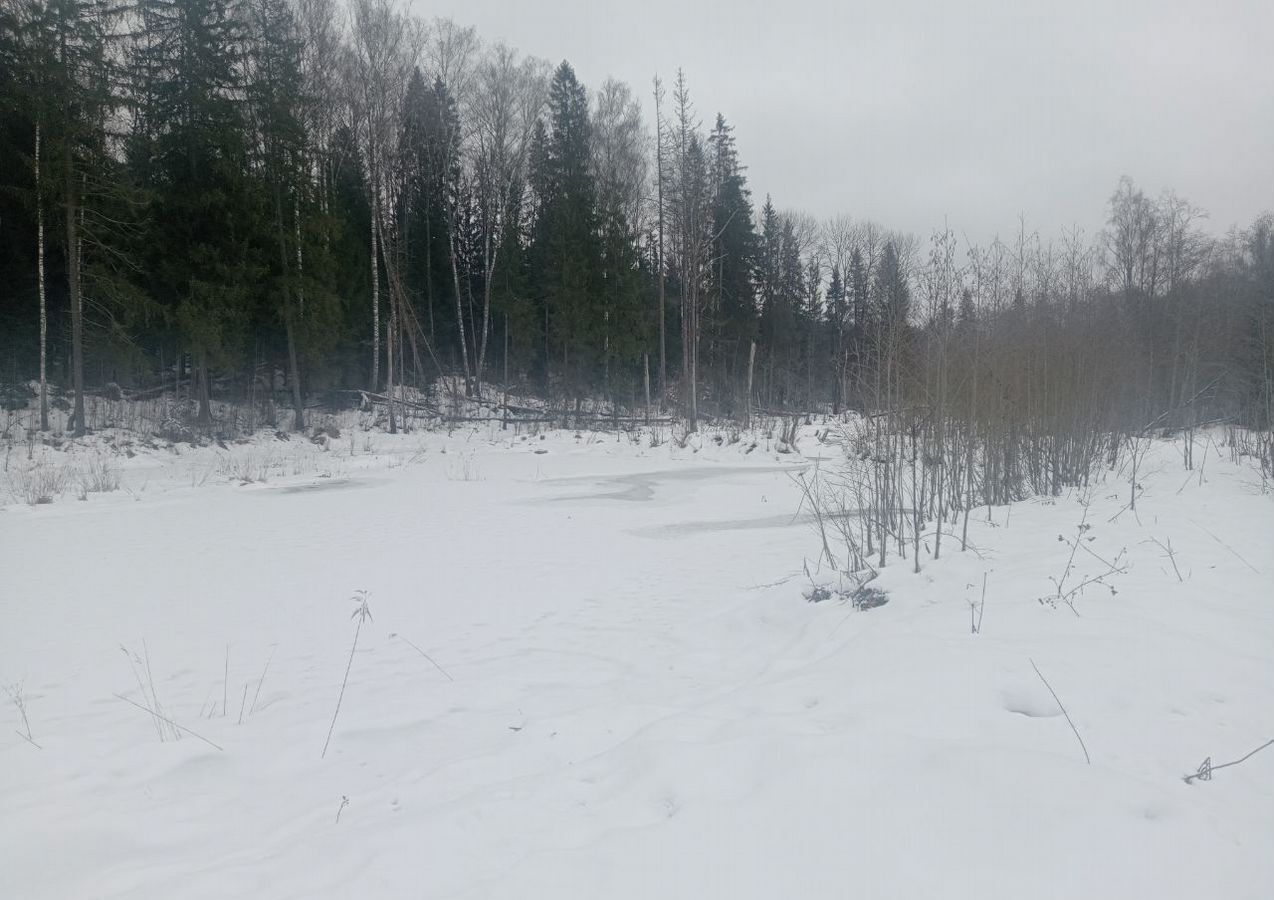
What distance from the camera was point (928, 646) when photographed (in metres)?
4.06

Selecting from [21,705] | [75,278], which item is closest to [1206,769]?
[21,705]

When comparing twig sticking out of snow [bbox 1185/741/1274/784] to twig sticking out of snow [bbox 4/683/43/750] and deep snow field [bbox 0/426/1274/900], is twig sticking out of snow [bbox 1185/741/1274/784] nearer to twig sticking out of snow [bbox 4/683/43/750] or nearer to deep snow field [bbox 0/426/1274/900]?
deep snow field [bbox 0/426/1274/900]

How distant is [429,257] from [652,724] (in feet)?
103

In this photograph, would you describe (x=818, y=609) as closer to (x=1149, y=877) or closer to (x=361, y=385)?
(x=1149, y=877)

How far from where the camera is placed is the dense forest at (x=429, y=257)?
34.3 ft

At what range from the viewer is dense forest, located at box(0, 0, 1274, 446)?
10.5 meters

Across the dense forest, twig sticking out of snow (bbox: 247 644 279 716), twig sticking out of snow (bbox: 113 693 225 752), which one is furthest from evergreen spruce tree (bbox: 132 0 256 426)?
twig sticking out of snow (bbox: 113 693 225 752)

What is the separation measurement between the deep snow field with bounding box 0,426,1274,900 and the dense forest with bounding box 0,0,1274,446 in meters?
2.51

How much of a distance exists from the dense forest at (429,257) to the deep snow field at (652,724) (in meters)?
2.51

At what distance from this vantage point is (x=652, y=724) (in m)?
3.70

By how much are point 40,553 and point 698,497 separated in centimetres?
981

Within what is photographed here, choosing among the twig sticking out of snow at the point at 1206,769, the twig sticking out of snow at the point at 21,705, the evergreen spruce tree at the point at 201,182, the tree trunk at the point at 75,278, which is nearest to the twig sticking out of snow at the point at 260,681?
the twig sticking out of snow at the point at 21,705

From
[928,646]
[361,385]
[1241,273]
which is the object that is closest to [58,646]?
[928,646]

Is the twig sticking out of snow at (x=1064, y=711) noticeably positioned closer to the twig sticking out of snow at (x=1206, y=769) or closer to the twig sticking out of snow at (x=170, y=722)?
the twig sticking out of snow at (x=1206, y=769)
